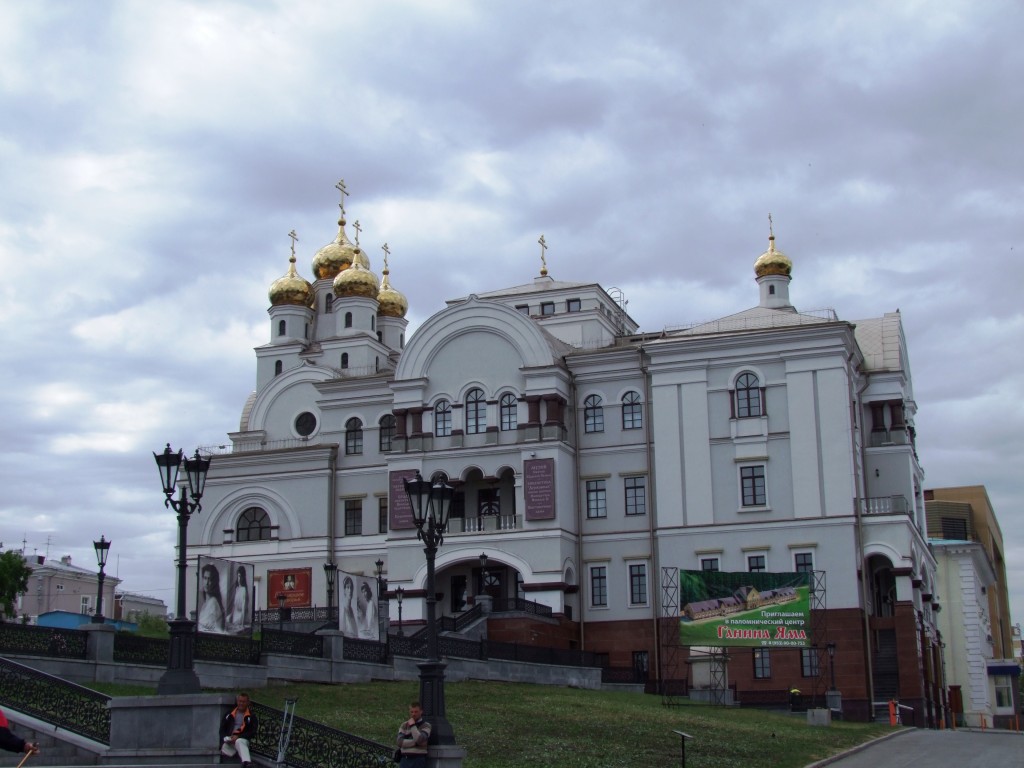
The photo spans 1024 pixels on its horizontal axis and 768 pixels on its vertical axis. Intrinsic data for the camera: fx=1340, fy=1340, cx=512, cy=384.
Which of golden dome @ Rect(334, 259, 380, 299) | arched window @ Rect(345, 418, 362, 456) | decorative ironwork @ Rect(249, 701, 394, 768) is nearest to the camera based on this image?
decorative ironwork @ Rect(249, 701, 394, 768)

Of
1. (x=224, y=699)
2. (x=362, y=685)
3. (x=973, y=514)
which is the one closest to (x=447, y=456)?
(x=362, y=685)

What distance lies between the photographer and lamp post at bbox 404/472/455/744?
18156 millimetres

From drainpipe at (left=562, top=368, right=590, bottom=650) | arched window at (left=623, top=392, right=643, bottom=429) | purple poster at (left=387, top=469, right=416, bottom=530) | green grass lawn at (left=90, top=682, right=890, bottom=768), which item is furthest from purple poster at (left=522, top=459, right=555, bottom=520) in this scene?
green grass lawn at (left=90, top=682, right=890, bottom=768)

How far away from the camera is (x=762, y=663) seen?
147 feet

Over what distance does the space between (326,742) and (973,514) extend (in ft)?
269

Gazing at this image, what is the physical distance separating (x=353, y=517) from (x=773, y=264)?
20079mm

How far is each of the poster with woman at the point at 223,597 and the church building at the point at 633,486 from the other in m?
12.4

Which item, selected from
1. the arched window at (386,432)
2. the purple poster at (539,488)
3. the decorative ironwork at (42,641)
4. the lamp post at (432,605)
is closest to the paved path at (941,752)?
the lamp post at (432,605)

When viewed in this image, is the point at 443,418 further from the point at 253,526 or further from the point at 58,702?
the point at 58,702

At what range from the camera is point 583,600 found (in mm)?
48906

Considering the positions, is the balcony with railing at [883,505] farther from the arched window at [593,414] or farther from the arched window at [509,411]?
the arched window at [509,411]

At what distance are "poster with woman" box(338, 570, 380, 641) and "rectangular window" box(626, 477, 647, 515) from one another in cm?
1429

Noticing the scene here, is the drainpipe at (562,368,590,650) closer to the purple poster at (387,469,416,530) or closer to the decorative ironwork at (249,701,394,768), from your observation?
the purple poster at (387,469,416,530)

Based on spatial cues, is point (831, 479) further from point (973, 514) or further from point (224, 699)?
point (973, 514)
